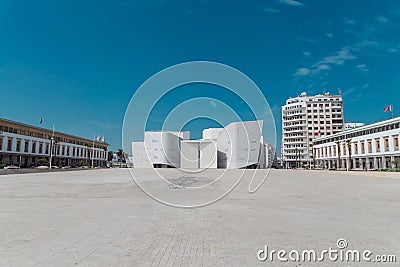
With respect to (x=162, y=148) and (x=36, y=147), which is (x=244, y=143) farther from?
(x=36, y=147)

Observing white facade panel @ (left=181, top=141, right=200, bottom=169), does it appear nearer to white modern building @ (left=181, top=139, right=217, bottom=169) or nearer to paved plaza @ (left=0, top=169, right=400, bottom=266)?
white modern building @ (left=181, top=139, right=217, bottom=169)

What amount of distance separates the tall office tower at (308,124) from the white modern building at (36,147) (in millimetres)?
77640

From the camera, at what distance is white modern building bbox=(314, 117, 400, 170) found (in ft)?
168

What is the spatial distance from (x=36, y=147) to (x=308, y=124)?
299 ft

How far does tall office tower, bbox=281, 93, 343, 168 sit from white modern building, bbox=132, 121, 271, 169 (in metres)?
11.4

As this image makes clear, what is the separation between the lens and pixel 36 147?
7675 centimetres

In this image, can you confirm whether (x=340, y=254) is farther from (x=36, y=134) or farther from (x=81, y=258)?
(x=36, y=134)

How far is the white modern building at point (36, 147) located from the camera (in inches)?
2518

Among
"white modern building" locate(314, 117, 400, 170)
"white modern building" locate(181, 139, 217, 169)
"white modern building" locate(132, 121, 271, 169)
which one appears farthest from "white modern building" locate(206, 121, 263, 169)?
"white modern building" locate(314, 117, 400, 170)

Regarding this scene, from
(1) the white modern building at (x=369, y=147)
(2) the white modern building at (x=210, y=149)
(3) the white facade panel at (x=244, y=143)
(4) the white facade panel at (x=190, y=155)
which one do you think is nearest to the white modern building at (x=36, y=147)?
(2) the white modern building at (x=210, y=149)

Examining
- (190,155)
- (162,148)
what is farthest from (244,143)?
(162,148)

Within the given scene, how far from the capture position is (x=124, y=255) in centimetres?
497

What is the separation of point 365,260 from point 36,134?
3443 inches

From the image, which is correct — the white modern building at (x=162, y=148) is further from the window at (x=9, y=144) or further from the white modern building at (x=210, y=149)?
the window at (x=9, y=144)
